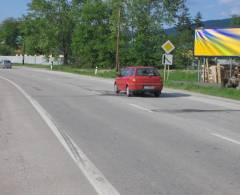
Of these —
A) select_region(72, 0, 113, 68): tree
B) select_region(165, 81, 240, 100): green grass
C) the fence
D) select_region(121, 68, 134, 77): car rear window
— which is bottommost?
select_region(165, 81, 240, 100): green grass

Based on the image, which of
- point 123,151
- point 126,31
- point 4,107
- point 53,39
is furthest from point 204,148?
point 53,39

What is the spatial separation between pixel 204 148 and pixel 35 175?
384cm

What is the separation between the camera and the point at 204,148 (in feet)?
35.4

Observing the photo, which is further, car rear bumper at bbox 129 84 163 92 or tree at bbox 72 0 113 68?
tree at bbox 72 0 113 68

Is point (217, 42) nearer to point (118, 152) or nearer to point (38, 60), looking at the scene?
point (118, 152)

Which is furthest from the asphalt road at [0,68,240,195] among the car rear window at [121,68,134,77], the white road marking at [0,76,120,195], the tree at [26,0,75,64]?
the tree at [26,0,75,64]

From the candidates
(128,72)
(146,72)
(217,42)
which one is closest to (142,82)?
(146,72)

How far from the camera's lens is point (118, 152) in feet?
33.4

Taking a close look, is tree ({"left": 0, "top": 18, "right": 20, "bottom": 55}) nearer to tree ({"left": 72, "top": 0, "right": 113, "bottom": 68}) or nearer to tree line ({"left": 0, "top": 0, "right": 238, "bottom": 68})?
tree line ({"left": 0, "top": 0, "right": 238, "bottom": 68})

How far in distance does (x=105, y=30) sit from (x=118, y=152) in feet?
262

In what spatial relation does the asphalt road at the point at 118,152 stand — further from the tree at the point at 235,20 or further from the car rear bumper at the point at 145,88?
the tree at the point at 235,20

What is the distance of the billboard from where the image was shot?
3791cm

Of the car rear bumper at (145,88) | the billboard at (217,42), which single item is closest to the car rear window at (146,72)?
the car rear bumper at (145,88)

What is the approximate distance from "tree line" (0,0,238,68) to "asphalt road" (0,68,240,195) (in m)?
54.8
